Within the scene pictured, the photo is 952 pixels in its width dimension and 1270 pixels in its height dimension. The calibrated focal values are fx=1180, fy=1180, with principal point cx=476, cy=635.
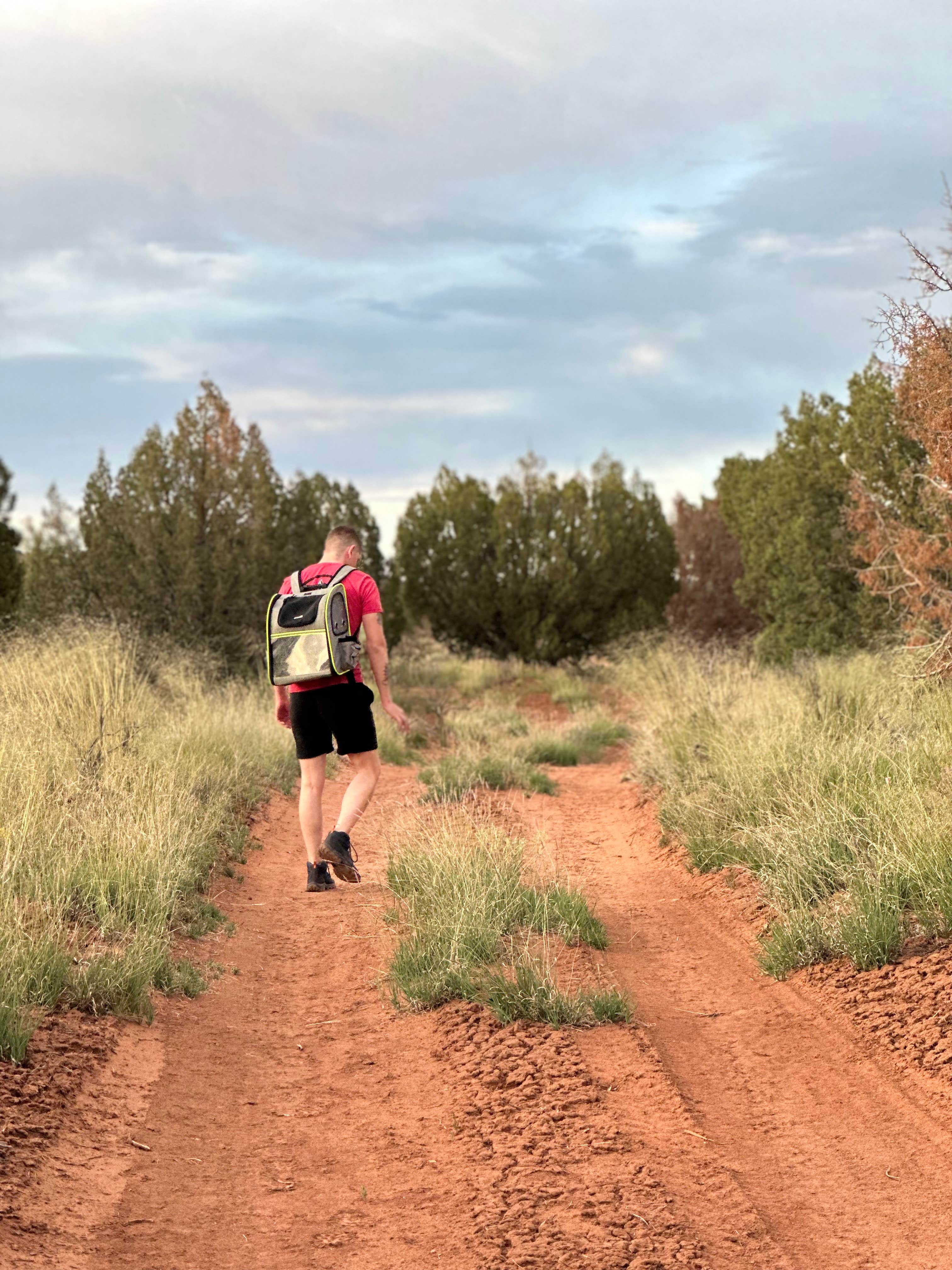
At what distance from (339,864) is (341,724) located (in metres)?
0.88

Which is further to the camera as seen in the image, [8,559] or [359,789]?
[8,559]

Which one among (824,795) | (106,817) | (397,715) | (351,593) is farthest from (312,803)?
(824,795)

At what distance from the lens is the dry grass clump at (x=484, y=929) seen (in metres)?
5.27

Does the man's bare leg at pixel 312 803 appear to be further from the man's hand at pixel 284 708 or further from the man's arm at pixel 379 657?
the man's arm at pixel 379 657

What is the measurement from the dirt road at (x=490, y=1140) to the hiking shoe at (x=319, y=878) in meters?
0.94

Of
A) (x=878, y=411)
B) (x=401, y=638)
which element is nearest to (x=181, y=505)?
(x=401, y=638)

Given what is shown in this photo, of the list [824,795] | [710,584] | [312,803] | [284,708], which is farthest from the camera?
[710,584]

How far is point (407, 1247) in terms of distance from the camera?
3662mm

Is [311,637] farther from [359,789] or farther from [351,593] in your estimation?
[359,789]

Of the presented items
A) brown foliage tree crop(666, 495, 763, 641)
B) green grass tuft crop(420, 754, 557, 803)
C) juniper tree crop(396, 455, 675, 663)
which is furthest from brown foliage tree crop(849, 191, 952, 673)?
brown foliage tree crop(666, 495, 763, 641)

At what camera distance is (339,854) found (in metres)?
7.29

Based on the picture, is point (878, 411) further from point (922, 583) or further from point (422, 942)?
point (422, 942)

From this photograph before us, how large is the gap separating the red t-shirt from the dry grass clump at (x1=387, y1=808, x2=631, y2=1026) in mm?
1095

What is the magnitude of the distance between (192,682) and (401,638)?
40.5ft
